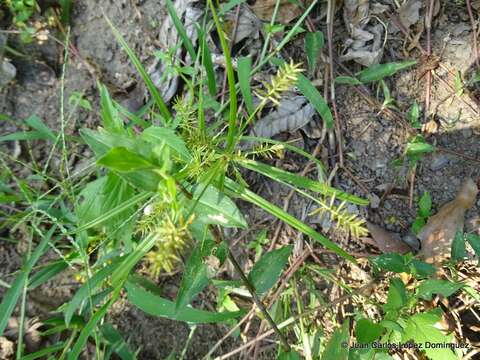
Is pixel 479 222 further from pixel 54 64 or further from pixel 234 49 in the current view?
pixel 54 64

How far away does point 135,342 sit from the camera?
4.87ft

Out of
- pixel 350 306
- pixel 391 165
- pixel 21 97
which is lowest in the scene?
pixel 350 306

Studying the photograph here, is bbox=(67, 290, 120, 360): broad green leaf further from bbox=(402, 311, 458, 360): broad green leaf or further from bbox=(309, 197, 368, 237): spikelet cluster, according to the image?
bbox=(402, 311, 458, 360): broad green leaf

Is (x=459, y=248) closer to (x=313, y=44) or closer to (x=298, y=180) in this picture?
A: (x=298, y=180)

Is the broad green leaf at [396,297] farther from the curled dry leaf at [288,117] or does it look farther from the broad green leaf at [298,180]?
the curled dry leaf at [288,117]

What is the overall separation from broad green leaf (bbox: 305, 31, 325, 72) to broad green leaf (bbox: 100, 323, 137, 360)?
3.67ft

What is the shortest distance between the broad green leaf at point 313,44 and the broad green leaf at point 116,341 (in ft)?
3.67

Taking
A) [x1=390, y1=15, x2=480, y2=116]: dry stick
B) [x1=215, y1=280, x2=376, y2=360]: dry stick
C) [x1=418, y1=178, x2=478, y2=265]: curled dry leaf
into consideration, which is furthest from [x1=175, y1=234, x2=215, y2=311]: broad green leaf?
[x1=390, y1=15, x2=480, y2=116]: dry stick

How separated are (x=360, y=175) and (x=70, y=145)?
1.09m

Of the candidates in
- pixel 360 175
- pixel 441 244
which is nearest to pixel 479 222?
pixel 441 244

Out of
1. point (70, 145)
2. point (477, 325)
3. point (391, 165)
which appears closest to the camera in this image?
point (477, 325)

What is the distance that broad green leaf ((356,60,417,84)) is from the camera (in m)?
1.33

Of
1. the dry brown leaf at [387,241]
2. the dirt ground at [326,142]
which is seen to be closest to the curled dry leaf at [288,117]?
the dirt ground at [326,142]

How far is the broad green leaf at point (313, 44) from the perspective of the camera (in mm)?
1351
